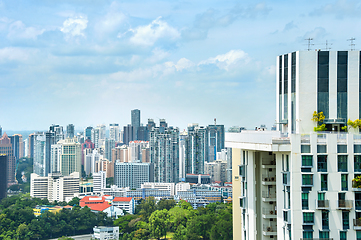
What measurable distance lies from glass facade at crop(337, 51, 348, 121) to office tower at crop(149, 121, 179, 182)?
33834 mm

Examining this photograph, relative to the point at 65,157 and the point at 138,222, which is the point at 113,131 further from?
the point at 138,222

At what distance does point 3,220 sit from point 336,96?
74.7ft

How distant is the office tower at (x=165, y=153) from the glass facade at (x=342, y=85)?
111 ft

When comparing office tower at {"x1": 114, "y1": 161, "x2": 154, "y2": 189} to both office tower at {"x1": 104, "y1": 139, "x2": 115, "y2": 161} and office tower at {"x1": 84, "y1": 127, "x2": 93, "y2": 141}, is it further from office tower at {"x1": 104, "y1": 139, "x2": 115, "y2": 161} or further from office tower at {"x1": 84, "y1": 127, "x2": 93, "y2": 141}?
office tower at {"x1": 84, "y1": 127, "x2": 93, "y2": 141}

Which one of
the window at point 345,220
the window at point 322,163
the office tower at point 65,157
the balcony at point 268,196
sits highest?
the window at point 322,163

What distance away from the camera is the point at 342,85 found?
670cm

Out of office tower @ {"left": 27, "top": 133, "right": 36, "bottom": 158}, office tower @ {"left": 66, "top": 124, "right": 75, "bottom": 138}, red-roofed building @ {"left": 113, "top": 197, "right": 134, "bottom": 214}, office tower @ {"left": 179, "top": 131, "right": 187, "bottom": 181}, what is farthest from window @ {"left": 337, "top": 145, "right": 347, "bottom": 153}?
office tower @ {"left": 66, "top": 124, "right": 75, "bottom": 138}

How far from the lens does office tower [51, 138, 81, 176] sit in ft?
149

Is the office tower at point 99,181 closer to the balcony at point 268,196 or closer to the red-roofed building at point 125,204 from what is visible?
the red-roofed building at point 125,204

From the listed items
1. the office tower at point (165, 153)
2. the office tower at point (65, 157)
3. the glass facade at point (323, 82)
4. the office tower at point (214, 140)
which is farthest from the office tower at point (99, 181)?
the glass facade at point (323, 82)

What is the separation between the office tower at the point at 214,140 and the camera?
4419 centimetres

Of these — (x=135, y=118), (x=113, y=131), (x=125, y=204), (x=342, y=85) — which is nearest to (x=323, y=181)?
(x=342, y=85)

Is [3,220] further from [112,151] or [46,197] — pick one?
[112,151]

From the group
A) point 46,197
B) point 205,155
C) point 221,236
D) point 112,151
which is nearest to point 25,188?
point 46,197
